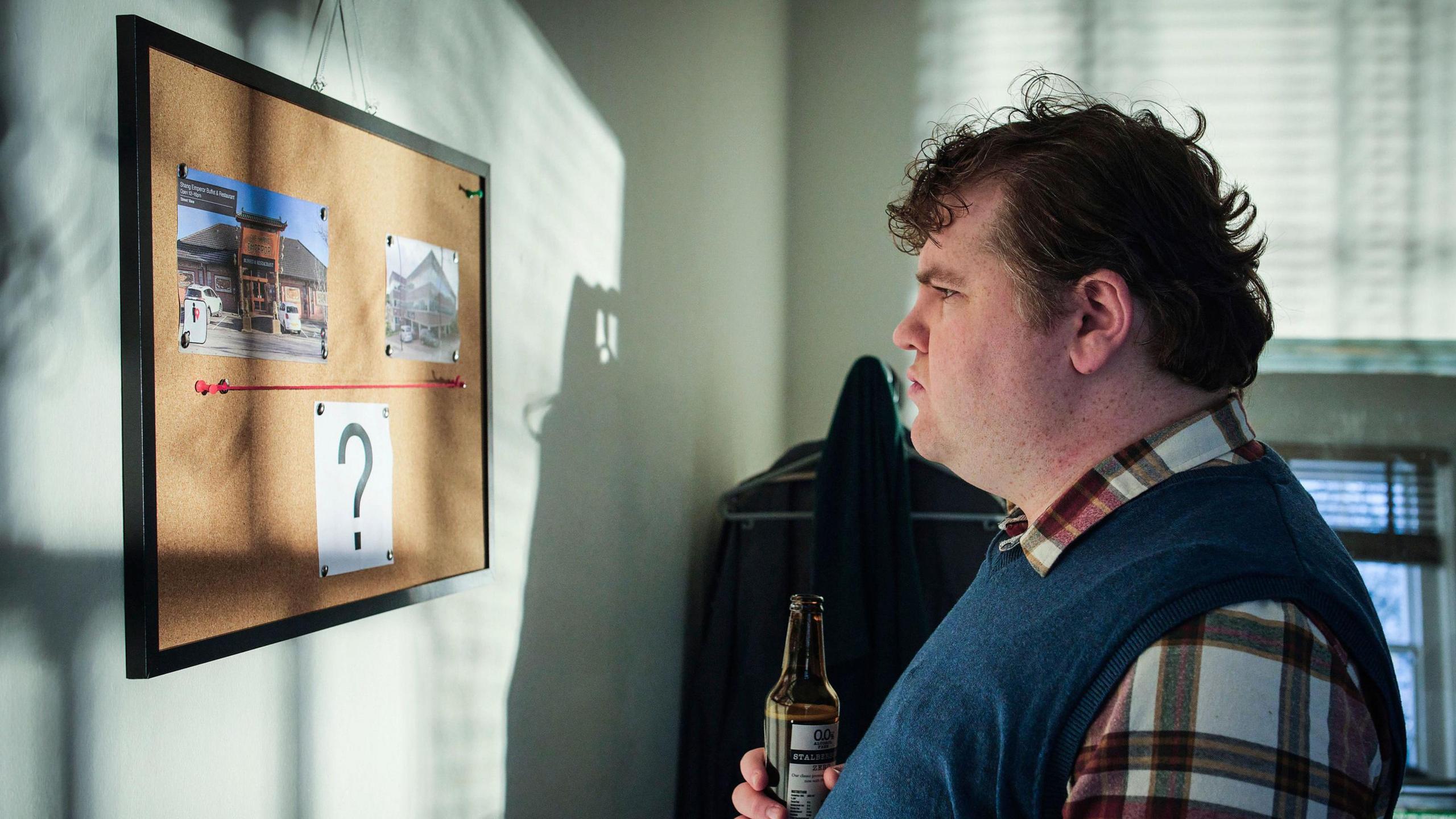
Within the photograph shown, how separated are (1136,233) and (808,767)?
0.66 meters

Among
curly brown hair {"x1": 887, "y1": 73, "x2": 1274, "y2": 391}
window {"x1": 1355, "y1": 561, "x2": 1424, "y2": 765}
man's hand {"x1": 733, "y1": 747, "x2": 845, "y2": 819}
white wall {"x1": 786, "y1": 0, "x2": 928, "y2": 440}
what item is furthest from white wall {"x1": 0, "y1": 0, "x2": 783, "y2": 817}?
window {"x1": 1355, "y1": 561, "x2": 1424, "y2": 765}

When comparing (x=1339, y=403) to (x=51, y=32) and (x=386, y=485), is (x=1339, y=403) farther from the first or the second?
(x=51, y=32)

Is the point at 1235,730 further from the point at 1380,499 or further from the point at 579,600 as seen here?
the point at 1380,499

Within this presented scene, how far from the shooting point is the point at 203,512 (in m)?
0.92

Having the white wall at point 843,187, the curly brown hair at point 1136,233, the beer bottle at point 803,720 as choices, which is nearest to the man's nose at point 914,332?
the curly brown hair at point 1136,233

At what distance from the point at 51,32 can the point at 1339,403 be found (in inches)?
125

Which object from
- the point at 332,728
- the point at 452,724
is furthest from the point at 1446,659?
the point at 332,728

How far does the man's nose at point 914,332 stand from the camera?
101 cm

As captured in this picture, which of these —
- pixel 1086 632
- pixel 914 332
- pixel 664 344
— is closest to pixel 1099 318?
pixel 914 332

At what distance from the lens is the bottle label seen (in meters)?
1.08

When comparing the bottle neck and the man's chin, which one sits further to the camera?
the bottle neck

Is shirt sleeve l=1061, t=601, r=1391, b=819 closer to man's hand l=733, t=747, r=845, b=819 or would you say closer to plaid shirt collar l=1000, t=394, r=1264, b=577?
plaid shirt collar l=1000, t=394, r=1264, b=577

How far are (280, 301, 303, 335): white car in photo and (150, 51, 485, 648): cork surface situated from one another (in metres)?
0.04

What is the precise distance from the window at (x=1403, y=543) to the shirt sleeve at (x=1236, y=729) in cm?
248
